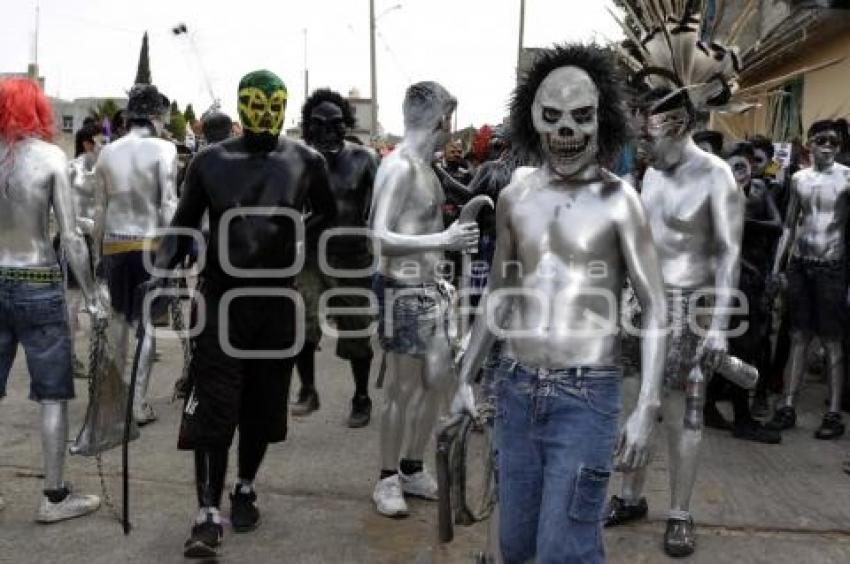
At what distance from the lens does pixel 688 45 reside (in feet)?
14.1

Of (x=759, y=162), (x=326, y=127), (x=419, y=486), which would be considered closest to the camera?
(x=419, y=486)

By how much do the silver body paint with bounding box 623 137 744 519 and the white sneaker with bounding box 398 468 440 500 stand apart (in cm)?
114

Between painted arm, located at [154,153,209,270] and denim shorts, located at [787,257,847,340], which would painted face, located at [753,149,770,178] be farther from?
painted arm, located at [154,153,209,270]

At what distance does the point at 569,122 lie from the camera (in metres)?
2.88

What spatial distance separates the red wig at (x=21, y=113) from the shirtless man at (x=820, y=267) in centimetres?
501

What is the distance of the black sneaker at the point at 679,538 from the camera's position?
414 centimetres

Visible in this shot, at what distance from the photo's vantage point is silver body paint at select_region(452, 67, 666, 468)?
9.14ft

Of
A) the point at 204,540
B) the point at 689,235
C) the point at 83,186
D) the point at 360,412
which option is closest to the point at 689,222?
the point at 689,235

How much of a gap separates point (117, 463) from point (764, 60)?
168 inches

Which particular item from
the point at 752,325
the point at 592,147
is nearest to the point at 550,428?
the point at 592,147

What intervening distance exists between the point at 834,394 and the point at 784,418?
0.38m

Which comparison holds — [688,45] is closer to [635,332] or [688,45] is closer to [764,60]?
[764,60]

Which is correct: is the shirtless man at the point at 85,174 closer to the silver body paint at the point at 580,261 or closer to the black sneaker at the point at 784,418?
the black sneaker at the point at 784,418

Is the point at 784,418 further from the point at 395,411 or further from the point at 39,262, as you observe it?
the point at 39,262
